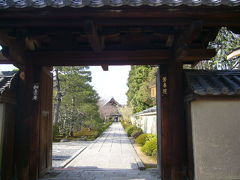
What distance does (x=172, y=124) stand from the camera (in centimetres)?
552

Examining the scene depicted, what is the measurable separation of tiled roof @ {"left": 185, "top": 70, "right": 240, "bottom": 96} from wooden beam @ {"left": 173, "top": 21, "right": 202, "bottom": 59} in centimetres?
66

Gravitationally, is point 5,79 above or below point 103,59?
below

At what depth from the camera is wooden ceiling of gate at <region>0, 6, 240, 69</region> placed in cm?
379

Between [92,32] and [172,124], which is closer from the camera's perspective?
[92,32]

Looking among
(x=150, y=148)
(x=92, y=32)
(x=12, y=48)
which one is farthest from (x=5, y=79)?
(x=150, y=148)

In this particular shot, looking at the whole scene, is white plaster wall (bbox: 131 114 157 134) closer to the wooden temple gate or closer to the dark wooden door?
the dark wooden door

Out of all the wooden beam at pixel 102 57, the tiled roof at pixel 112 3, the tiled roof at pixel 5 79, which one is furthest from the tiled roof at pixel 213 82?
the tiled roof at pixel 5 79

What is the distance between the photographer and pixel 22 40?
530cm

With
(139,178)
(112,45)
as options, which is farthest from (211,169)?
(112,45)

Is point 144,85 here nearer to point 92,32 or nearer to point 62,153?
point 62,153

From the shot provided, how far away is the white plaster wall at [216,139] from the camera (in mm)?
4746

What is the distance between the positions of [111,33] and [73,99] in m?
19.8

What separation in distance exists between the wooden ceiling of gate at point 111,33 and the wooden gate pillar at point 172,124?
423 millimetres

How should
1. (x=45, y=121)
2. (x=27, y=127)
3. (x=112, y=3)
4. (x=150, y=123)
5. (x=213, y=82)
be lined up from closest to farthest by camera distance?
1. (x=112, y=3)
2. (x=213, y=82)
3. (x=27, y=127)
4. (x=45, y=121)
5. (x=150, y=123)
